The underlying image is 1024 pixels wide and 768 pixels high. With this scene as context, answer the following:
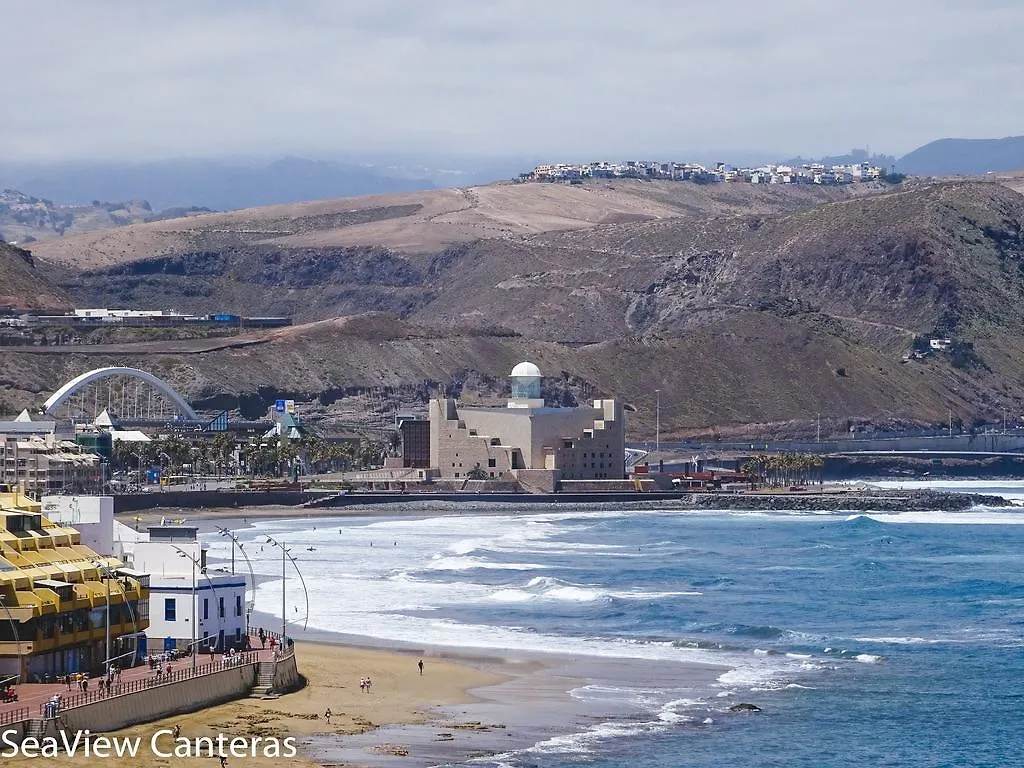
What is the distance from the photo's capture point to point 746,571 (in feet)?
315

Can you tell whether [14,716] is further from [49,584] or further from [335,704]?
[335,704]

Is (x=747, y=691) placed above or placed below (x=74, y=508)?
below

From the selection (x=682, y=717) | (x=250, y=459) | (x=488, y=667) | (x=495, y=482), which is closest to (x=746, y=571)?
(x=488, y=667)

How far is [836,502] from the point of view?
481 ft

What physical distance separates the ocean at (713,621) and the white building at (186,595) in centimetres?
784

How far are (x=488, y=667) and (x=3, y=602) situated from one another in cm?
2127

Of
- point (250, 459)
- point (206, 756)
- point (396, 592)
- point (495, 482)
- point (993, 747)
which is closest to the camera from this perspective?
point (206, 756)

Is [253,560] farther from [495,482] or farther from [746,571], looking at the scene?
[495,482]

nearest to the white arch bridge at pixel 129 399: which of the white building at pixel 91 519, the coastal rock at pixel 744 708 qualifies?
the white building at pixel 91 519

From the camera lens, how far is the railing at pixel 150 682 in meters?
44.2

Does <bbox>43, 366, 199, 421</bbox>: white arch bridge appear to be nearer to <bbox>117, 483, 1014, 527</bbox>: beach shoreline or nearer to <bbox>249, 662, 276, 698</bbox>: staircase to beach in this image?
<bbox>117, 483, 1014, 527</bbox>: beach shoreline

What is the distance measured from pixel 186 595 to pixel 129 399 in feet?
413

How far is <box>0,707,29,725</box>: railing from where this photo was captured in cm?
4222

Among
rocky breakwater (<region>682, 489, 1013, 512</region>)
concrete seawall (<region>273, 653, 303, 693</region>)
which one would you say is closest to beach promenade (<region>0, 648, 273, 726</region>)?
concrete seawall (<region>273, 653, 303, 693</region>)
